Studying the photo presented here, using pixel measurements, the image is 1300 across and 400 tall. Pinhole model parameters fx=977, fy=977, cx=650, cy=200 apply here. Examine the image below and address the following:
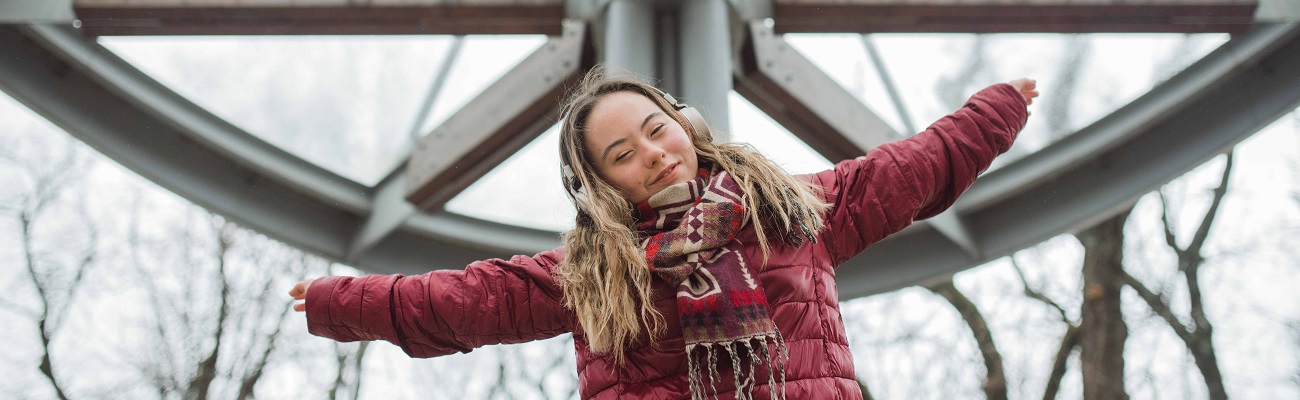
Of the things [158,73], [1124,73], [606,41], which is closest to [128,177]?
[158,73]

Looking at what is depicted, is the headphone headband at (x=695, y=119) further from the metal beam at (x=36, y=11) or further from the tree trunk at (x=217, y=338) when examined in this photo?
the tree trunk at (x=217, y=338)

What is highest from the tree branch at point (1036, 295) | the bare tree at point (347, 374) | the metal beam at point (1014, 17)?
the tree branch at point (1036, 295)

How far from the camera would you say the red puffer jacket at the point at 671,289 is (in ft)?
5.87

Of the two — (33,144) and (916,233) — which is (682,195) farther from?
(33,144)

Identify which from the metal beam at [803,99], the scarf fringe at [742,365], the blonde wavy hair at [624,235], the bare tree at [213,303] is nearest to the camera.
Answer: the scarf fringe at [742,365]

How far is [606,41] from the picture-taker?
3.49 metres

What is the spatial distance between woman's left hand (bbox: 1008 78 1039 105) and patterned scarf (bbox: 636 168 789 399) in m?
0.69

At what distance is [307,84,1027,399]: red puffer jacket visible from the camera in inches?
70.4

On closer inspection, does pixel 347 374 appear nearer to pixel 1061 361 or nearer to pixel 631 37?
pixel 631 37

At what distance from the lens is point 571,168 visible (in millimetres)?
2029

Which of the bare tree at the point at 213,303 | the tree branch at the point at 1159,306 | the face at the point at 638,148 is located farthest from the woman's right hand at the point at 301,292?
the tree branch at the point at 1159,306

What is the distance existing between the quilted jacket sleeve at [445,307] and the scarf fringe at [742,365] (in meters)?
0.34

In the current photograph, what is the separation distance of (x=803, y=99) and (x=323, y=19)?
1879mm

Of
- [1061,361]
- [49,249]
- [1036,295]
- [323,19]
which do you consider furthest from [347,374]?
[1061,361]
